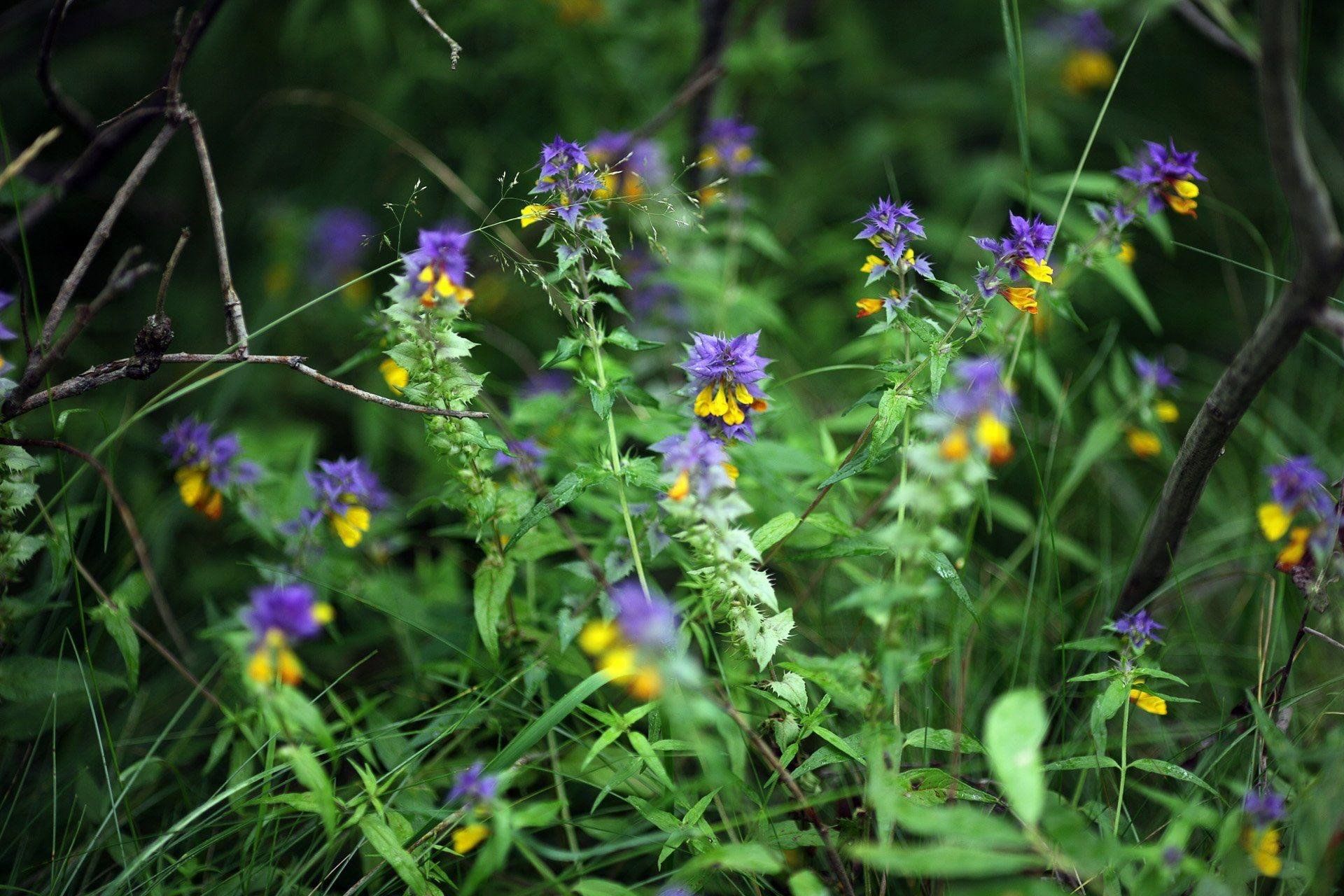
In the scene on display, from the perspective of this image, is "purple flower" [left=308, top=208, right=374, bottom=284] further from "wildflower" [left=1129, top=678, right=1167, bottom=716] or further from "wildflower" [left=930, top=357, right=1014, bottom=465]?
"wildflower" [left=1129, top=678, right=1167, bottom=716]

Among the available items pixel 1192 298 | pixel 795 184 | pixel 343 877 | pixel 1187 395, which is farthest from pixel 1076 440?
pixel 343 877

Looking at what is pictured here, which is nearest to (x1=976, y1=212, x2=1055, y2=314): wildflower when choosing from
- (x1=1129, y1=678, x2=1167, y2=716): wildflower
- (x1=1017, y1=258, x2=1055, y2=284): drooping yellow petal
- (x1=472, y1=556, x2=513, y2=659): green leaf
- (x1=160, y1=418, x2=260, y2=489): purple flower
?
(x1=1017, y1=258, x2=1055, y2=284): drooping yellow petal

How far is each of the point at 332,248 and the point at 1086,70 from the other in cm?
282

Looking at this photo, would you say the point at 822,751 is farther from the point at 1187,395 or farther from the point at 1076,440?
the point at 1187,395

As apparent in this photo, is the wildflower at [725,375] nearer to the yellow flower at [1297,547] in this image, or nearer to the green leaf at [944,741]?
the green leaf at [944,741]

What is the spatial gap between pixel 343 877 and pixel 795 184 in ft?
8.98

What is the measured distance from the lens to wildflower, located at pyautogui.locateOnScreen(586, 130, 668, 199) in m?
2.23

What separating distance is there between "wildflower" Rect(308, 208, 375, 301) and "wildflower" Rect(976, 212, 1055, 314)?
7.42 feet

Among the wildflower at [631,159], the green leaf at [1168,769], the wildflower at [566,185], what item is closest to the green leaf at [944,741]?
the green leaf at [1168,769]

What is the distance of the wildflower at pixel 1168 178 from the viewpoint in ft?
5.58

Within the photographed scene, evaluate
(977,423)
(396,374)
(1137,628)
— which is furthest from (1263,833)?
(396,374)

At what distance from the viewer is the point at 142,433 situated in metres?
2.67

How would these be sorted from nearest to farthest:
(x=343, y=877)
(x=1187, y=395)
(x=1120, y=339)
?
(x=343, y=877)
(x=1187, y=395)
(x=1120, y=339)

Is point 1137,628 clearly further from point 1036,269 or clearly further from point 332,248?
point 332,248
